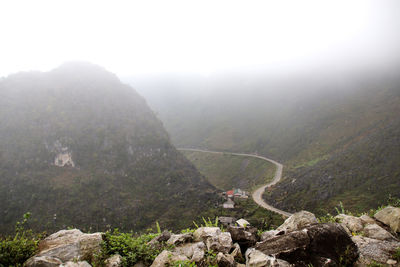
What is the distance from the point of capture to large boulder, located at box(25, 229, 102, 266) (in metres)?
6.70

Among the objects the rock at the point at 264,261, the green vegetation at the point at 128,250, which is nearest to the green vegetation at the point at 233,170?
the green vegetation at the point at 128,250

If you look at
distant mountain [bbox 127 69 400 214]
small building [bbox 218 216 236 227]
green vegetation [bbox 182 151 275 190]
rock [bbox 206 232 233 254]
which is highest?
rock [bbox 206 232 233 254]

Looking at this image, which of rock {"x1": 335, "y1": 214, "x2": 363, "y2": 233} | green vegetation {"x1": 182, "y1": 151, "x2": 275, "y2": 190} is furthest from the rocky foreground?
green vegetation {"x1": 182, "y1": 151, "x2": 275, "y2": 190}

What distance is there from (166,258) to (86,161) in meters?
82.8

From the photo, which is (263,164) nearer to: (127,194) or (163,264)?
(127,194)

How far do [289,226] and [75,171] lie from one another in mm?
81553

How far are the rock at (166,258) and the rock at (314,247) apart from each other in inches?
97.5

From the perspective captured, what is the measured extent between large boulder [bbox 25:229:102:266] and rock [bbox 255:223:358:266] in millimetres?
5339

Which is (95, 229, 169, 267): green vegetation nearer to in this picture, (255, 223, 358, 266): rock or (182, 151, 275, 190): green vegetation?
(255, 223, 358, 266): rock

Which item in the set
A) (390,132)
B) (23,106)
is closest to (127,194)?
(23,106)

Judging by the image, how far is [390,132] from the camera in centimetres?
8688

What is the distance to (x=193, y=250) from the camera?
7305 mm

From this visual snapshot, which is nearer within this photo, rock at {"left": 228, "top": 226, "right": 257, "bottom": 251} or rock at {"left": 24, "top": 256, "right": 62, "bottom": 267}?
rock at {"left": 24, "top": 256, "right": 62, "bottom": 267}

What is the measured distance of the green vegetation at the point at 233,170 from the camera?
109 meters
